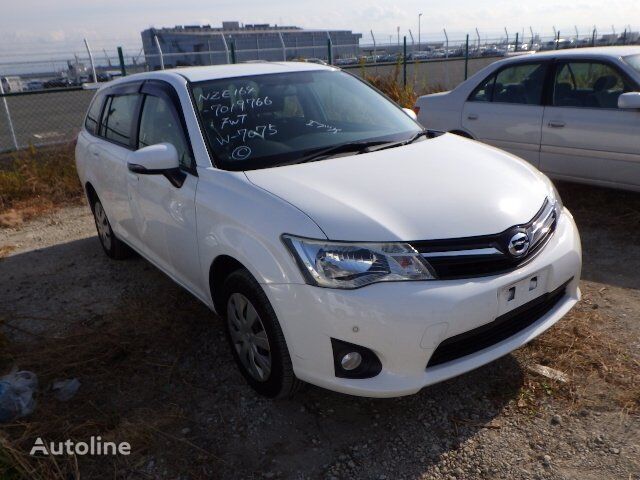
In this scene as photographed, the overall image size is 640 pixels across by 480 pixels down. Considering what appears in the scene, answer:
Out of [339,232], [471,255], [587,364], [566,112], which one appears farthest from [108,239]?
[566,112]

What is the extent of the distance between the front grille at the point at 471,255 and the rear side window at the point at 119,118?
2.62 meters

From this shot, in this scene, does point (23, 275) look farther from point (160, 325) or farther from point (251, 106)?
point (251, 106)

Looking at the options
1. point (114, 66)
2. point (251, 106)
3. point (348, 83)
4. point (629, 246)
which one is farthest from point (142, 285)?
point (114, 66)

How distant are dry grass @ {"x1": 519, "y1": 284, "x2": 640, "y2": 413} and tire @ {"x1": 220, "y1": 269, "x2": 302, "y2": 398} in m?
1.22

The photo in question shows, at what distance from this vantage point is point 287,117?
352 centimetres

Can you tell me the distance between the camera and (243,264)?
8.84 feet

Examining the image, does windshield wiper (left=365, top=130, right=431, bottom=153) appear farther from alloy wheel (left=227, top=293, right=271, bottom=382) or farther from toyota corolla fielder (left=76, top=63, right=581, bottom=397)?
alloy wheel (left=227, top=293, right=271, bottom=382)

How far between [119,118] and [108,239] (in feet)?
4.02

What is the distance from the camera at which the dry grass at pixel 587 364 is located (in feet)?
9.21

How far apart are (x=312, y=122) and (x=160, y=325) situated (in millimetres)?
1716

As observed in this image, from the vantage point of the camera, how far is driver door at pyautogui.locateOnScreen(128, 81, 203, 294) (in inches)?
126

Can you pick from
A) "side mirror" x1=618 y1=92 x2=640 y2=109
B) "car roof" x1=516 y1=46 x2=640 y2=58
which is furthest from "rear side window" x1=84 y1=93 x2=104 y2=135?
"side mirror" x1=618 y1=92 x2=640 y2=109

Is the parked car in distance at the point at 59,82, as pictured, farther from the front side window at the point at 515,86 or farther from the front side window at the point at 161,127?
the front side window at the point at 161,127

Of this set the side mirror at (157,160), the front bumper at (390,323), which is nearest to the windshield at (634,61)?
the front bumper at (390,323)
